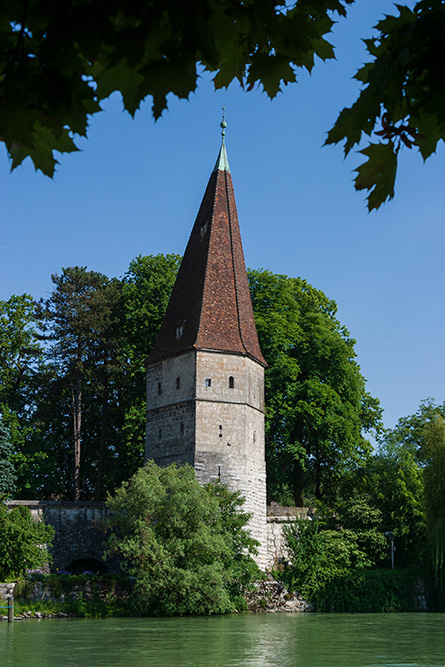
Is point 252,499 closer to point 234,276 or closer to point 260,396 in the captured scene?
point 260,396

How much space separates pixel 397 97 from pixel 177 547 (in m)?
23.6

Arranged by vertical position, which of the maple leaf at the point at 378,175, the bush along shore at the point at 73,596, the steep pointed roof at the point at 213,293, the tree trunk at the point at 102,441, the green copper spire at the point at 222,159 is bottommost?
the bush along shore at the point at 73,596

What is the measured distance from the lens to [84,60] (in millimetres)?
2145

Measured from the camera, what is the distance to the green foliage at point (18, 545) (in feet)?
85.2

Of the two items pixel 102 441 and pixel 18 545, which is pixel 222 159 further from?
pixel 18 545

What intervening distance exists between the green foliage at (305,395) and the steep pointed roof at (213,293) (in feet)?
7.91

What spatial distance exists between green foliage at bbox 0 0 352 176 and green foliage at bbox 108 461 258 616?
23109 mm

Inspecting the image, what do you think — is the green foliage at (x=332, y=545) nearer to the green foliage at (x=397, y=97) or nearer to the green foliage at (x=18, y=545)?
the green foliage at (x=18, y=545)

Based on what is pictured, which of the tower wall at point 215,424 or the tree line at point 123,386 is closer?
the tower wall at point 215,424

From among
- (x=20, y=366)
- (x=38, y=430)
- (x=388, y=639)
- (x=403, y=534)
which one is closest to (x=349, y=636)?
(x=388, y=639)

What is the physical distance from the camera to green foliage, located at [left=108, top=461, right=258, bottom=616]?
24.5 metres

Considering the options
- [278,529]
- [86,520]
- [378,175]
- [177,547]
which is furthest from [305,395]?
[378,175]

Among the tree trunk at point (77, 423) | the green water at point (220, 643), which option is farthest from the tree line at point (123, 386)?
the green water at point (220, 643)

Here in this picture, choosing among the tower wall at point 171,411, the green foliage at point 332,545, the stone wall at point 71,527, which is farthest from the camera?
the tower wall at point 171,411
